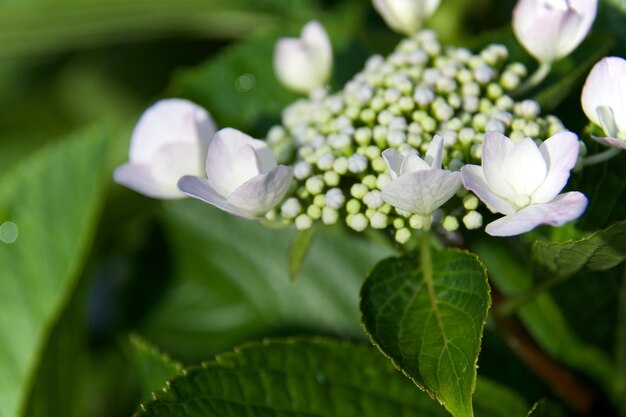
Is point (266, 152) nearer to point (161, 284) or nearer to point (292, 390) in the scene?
point (292, 390)

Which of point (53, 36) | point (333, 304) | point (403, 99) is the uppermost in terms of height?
point (53, 36)

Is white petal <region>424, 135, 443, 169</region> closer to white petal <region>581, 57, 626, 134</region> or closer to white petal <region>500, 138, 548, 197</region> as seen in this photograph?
white petal <region>500, 138, 548, 197</region>

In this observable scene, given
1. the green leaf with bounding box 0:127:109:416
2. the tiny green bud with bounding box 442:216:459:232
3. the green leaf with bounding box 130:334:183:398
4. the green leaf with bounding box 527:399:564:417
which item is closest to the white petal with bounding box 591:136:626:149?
the tiny green bud with bounding box 442:216:459:232

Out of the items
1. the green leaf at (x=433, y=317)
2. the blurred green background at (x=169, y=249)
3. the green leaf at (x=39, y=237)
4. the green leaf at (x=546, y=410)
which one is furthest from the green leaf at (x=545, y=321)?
the green leaf at (x=39, y=237)

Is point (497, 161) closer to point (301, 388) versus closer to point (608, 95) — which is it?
point (608, 95)

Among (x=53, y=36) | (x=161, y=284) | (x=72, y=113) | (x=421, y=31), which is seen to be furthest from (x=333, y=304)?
(x=72, y=113)

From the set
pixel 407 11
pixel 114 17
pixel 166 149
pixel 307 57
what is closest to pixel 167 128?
pixel 166 149
